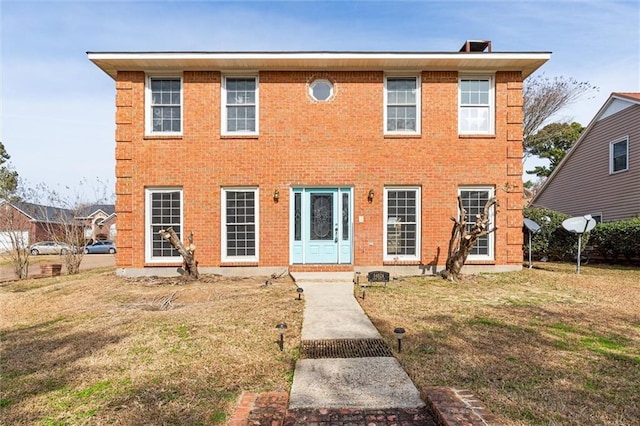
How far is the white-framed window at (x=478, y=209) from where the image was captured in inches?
402

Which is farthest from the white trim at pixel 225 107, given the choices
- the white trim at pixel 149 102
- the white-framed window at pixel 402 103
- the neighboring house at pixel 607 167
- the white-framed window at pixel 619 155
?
the white-framed window at pixel 619 155

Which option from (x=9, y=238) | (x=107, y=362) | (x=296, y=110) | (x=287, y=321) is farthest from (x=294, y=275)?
(x=9, y=238)

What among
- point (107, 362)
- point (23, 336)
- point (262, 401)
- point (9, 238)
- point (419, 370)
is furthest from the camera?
point (9, 238)

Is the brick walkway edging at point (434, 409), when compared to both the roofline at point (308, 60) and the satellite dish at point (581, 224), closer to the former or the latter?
the roofline at point (308, 60)

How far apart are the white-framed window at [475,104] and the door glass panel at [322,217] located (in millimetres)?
4274

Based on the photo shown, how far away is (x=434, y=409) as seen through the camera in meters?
3.04

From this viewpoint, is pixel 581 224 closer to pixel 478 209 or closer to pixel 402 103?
pixel 478 209

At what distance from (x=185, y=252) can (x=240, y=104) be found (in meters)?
4.28

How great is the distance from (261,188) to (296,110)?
237 centimetres

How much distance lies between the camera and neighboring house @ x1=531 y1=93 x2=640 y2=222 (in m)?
14.8

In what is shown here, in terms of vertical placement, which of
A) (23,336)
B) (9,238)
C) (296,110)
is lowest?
(23,336)

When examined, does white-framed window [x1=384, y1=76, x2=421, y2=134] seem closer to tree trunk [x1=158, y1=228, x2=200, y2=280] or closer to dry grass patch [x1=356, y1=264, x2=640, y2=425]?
dry grass patch [x1=356, y1=264, x2=640, y2=425]

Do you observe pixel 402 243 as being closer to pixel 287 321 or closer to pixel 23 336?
pixel 287 321

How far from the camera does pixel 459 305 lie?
22.5 ft
